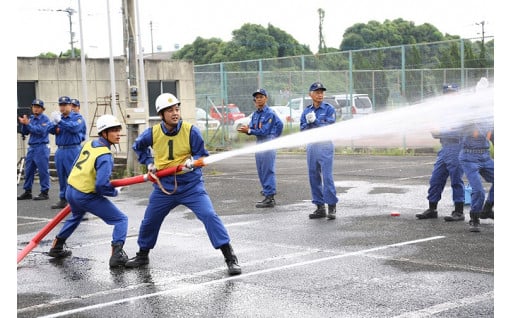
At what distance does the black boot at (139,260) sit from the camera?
831 cm

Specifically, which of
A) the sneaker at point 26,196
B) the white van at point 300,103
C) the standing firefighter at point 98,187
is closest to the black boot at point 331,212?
the standing firefighter at point 98,187

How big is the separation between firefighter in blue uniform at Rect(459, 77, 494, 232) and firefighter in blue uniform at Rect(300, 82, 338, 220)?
2.03 meters

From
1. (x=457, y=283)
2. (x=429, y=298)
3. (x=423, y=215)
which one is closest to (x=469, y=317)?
(x=429, y=298)

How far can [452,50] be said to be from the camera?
70.6ft

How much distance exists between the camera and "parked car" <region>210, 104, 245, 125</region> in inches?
1086

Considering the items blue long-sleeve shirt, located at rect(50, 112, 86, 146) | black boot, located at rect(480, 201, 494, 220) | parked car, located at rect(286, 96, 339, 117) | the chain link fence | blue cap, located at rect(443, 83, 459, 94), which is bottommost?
black boot, located at rect(480, 201, 494, 220)

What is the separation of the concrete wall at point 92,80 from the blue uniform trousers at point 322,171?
10063 mm

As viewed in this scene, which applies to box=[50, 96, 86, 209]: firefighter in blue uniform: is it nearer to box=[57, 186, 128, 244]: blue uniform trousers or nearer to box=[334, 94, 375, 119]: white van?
box=[57, 186, 128, 244]: blue uniform trousers

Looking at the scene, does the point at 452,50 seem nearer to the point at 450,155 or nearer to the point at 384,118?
the point at 450,155

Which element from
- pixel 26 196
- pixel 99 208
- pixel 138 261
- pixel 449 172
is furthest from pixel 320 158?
pixel 26 196

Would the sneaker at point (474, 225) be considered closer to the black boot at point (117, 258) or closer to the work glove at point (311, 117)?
the work glove at point (311, 117)

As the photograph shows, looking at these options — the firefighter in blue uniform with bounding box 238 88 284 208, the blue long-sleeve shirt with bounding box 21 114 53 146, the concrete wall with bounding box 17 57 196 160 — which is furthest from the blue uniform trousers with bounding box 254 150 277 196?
the concrete wall with bounding box 17 57 196 160

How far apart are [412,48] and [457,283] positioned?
1652 centimetres

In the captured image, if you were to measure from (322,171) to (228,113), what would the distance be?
1675 centimetres
